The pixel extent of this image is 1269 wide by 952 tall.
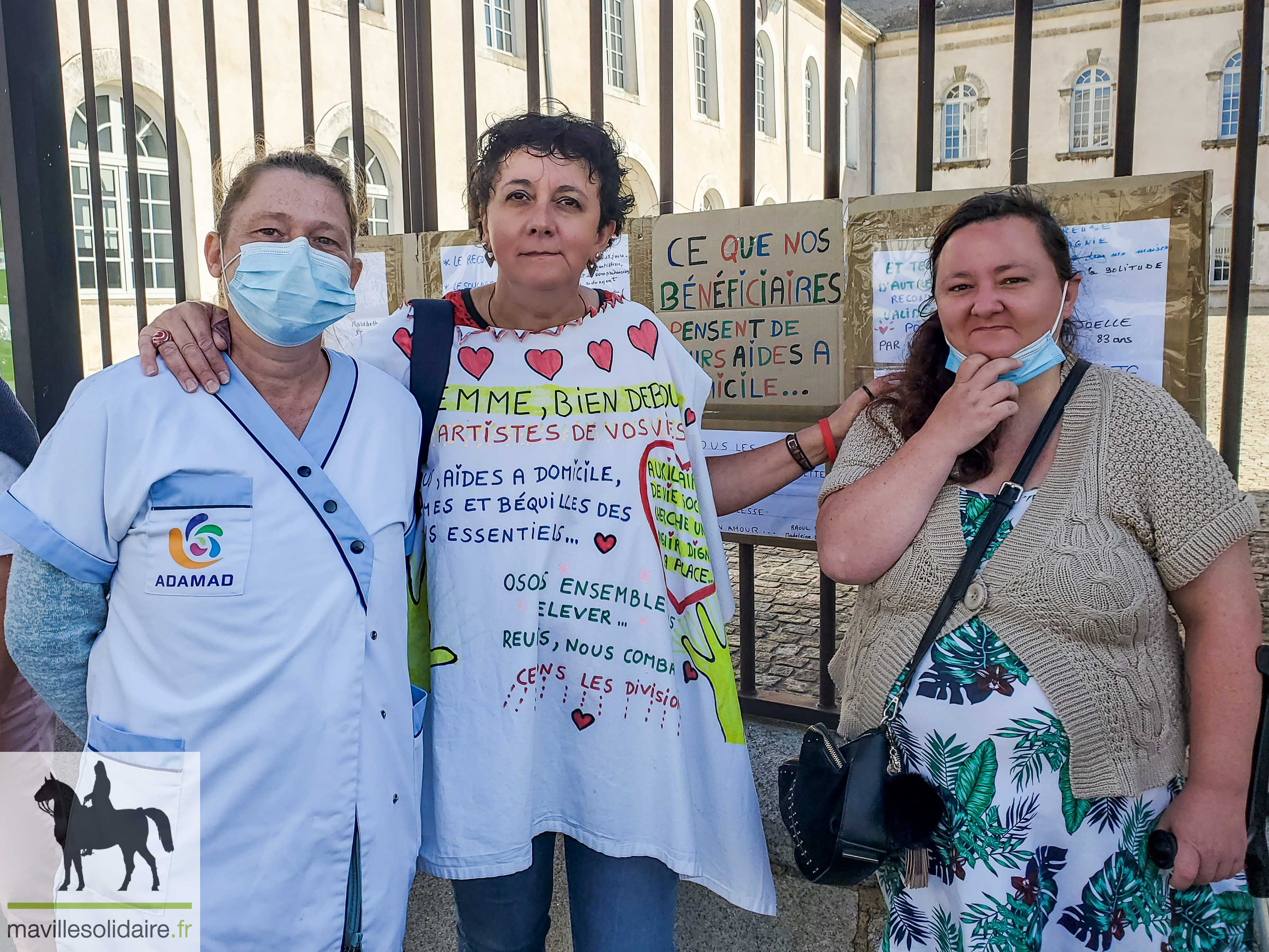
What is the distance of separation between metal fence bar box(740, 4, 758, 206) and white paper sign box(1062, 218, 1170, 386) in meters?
0.88

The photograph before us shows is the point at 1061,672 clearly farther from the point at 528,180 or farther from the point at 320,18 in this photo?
the point at 320,18

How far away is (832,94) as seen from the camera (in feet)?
7.96

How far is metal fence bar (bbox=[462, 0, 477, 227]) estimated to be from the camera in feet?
9.84

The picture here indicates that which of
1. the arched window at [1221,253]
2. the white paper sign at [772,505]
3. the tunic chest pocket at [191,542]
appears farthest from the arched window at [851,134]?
the tunic chest pocket at [191,542]

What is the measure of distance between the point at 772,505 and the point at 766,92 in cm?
1658

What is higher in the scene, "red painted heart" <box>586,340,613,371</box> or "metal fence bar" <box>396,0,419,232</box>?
"metal fence bar" <box>396,0,419,232</box>

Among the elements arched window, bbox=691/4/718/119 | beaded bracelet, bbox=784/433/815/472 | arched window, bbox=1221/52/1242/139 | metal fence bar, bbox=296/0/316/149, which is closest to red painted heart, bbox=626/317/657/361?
beaded bracelet, bbox=784/433/815/472

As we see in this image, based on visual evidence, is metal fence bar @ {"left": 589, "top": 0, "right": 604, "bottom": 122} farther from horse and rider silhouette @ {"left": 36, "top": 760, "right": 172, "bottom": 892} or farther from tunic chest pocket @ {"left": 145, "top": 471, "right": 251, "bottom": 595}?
horse and rider silhouette @ {"left": 36, "top": 760, "right": 172, "bottom": 892}

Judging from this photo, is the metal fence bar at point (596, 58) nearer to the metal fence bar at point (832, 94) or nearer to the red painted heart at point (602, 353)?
the metal fence bar at point (832, 94)

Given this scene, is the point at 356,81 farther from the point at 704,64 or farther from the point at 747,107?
the point at 704,64

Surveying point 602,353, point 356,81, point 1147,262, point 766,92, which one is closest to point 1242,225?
point 1147,262

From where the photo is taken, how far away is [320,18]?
34.3ft

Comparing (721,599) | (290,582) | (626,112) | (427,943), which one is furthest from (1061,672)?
(626,112)

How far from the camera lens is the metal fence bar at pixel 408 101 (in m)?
3.28
